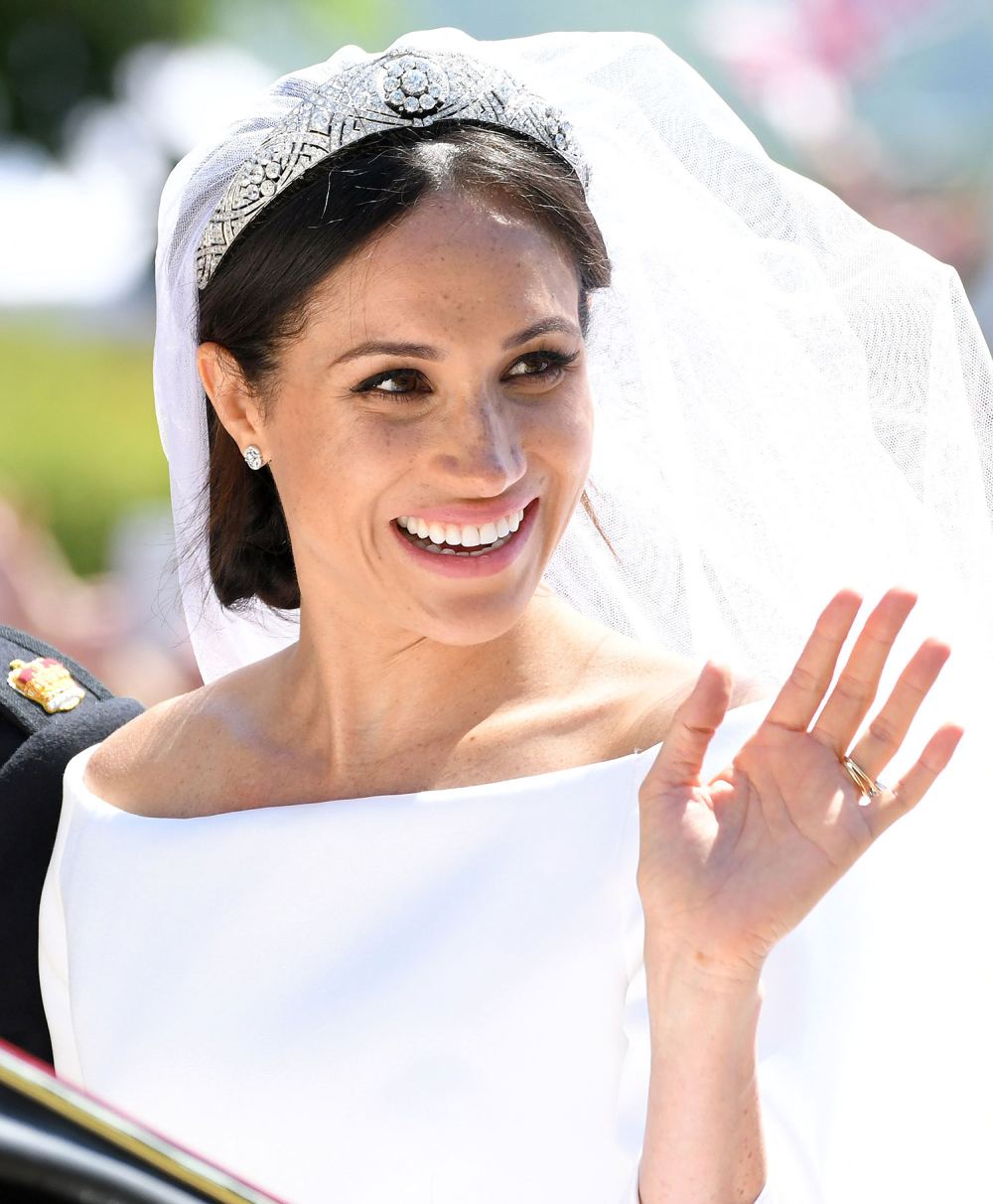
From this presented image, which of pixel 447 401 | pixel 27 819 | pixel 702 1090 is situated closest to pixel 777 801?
pixel 702 1090

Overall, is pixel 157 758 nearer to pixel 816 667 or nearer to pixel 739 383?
pixel 739 383

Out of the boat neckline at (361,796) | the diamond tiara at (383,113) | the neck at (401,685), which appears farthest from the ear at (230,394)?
the boat neckline at (361,796)

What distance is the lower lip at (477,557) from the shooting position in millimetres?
1961

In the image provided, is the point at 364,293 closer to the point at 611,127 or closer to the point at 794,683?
the point at 611,127

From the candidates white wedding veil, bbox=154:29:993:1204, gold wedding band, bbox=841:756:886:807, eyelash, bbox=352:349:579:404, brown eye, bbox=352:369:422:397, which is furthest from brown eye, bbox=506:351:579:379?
gold wedding band, bbox=841:756:886:807

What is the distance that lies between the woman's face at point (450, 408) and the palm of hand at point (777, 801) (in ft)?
1.67

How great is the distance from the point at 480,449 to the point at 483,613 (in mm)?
196

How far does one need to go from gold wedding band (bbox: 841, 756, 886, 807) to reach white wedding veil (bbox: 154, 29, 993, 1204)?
0.33 m

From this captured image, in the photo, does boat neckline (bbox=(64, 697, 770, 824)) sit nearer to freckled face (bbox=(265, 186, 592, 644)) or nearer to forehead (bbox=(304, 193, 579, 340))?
freckled face (bbox=(265, 186, 592, 644))

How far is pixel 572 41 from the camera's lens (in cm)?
224

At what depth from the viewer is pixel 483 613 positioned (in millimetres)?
1973

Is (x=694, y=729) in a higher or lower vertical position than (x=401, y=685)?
lower

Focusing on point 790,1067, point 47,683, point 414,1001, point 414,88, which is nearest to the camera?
point 790,1067

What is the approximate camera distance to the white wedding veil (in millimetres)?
2035
